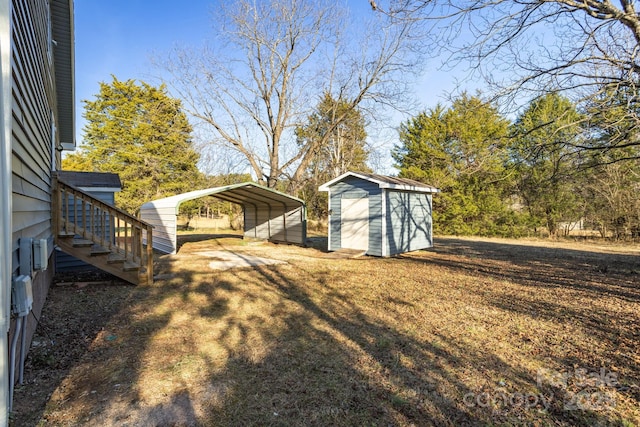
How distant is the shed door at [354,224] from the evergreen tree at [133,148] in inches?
595

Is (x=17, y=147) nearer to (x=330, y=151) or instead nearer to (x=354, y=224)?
(x=354, y=224)

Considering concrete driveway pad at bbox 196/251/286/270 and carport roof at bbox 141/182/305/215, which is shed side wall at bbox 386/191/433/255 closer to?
concrete driveway pad at bbox 196/251/286/270

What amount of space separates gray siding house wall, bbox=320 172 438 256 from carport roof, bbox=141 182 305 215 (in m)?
2.08

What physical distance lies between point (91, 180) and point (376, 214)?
7.56 m

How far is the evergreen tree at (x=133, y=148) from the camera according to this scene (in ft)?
73.4

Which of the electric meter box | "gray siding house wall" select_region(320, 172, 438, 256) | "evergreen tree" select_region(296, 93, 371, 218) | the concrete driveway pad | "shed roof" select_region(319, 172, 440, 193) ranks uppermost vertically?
"evergreen tree" select_region(296, 93, 371, 218)

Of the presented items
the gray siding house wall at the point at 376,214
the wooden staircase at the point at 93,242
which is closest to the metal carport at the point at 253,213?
the gray siding house wall at the point at 376,214

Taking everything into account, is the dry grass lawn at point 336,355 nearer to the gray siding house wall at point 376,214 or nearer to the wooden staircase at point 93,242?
the wooden staircase at point 93,242

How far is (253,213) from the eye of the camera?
15.3 meters

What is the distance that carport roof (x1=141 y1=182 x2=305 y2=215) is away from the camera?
34.2 feet

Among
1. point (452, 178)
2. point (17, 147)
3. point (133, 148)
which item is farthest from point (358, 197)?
point (133, 148)

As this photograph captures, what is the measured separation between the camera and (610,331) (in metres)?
3.79

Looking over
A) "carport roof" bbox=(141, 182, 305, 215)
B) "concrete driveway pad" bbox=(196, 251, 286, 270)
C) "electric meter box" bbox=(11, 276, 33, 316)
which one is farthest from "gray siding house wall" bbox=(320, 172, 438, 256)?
"electric meter box" bbox=(11, 276, 33, 316)

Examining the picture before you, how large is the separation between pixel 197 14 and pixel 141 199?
1366cm
